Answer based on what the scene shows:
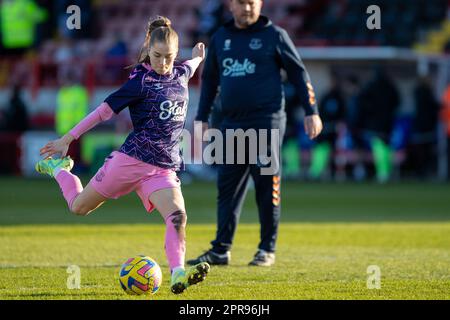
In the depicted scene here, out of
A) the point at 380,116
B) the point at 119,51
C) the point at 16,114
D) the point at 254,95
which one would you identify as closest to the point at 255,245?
the point at 254,95

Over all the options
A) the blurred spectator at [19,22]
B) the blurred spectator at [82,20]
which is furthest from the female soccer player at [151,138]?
the blurred spectator at [19,22]

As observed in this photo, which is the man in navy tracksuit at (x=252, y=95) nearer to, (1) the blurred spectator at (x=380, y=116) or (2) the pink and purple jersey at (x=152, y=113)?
(2) the pink and purple jersey at (x=152, y=113)

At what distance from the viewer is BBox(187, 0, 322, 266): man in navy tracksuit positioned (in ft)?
30.0

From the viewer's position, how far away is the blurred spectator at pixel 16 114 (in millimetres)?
25797

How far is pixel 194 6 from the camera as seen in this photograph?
3019cm

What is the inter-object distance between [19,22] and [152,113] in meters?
24.2

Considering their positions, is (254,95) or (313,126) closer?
(313,126)

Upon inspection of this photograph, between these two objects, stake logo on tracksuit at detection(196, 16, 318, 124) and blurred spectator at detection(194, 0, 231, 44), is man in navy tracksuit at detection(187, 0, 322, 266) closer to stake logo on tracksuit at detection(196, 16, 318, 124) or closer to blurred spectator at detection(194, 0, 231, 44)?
stake logo on tracksuit at detection(196, 16, 318, 124)

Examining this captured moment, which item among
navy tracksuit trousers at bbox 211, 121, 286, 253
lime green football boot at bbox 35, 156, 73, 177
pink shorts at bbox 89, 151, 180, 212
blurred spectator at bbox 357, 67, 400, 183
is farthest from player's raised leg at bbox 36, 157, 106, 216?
blurred spectator at bbox 357, 67, 400, 183

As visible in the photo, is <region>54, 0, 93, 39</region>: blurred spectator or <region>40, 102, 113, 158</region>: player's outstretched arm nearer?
<region>40, 102, 113, 158</region>: player's outstretched arm

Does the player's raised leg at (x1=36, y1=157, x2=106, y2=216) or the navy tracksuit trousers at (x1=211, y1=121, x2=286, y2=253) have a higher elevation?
the player's raised leg at (x1=36, y1=157, x2=106, y2=216)

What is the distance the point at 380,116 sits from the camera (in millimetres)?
23281

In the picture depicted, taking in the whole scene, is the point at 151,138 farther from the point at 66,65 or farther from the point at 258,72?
the point at 66,65

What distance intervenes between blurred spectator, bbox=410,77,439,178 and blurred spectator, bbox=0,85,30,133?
31.4ft
